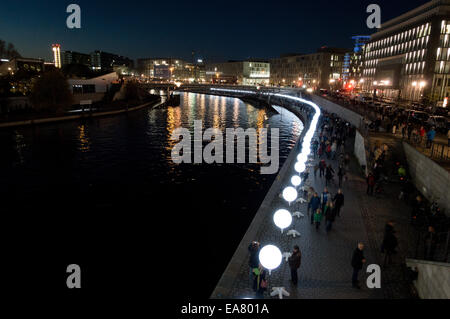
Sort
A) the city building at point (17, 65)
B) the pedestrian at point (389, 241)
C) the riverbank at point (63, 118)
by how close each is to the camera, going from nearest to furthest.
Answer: the pedestrian at point (389, 241), the riverbank at point (63, 118), the city building at point (17, 65)

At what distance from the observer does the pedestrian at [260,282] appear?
855 cm

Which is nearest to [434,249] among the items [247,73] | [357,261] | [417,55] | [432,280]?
[432,280]

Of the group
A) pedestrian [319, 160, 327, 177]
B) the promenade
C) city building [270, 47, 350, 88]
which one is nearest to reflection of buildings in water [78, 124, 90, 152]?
pedestrian [319, 160, 327, 177]

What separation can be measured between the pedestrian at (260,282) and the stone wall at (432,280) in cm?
420

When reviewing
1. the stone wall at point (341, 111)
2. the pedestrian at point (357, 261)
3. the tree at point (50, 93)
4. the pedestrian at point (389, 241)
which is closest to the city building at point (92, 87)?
the tree at point (50, 93)

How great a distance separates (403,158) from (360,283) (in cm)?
1339

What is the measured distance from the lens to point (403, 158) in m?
19.8

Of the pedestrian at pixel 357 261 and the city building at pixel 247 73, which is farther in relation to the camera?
the city building at pixel 247 73

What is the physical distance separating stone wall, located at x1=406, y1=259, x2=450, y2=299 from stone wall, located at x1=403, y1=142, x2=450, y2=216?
5.93m

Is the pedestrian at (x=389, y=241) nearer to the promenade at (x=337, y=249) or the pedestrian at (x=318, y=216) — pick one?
the promenade at (x=337, y=249)

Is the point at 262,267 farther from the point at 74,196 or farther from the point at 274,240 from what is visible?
the point at 74,196

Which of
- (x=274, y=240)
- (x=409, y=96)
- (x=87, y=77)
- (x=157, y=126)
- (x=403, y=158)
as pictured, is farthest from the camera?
(x=87, y=77)

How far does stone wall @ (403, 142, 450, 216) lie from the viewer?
13562 mm
